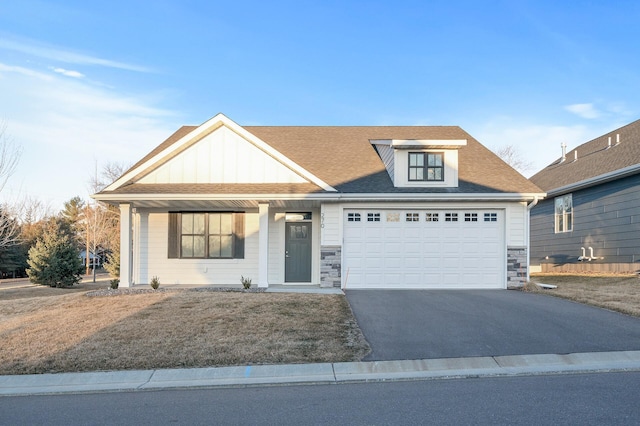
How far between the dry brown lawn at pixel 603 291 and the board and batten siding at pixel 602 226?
1.38m

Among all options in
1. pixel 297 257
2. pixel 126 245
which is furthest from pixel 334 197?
pixel 126 245

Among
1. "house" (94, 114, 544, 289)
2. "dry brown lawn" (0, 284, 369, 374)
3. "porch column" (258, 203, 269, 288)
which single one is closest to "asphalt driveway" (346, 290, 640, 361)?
"dry brown lawn" (0, 284, 369, 374)

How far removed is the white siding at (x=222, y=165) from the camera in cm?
1505

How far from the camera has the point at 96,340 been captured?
29.4 ft

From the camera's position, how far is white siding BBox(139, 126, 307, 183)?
15.1 m

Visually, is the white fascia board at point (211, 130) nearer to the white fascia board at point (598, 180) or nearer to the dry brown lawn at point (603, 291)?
the dry brown lawn at point (603, 291)

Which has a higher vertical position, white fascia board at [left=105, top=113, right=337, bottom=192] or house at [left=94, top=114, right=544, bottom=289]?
white fascia board at [left=105, top=113, right=337, bottom=192]

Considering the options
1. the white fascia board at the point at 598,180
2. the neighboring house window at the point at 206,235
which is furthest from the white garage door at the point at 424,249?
the white fascia board at the point at 598,180

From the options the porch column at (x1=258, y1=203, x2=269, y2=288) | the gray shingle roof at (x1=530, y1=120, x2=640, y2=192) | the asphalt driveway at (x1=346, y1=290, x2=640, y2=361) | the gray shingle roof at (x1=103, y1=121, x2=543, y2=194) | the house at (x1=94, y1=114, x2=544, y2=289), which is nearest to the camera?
the asphalt driveway at (x1=346, y1=290, x2=640, y2=361)

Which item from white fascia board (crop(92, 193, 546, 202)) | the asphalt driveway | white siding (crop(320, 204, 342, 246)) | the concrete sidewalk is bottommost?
the concrete sidewalk

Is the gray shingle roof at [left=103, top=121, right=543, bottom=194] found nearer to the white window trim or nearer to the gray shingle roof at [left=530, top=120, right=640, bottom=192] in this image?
the white window trim

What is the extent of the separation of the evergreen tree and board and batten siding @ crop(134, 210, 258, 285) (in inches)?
344

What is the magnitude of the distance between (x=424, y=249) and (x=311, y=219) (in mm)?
3679

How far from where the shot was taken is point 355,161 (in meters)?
17.4
